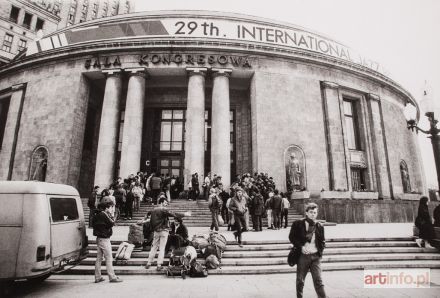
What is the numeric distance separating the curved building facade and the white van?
1262 centimetres

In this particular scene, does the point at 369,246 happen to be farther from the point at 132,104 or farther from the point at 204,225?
the point at 132,104

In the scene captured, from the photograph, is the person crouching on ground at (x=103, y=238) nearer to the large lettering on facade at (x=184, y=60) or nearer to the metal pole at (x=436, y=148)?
the metal pole at (x=436, y=148)

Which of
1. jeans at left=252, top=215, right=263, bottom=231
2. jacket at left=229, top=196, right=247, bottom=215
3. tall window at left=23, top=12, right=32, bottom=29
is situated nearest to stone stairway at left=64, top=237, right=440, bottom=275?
jacket at left=229, top=196, right=247, bottom=215

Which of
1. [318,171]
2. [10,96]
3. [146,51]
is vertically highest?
[146,51]

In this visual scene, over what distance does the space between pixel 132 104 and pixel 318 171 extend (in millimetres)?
13915

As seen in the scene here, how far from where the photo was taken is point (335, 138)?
2058 centimetres

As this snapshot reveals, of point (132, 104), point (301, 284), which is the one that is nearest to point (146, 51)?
point (132, 104)

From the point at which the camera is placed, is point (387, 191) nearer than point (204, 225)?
No

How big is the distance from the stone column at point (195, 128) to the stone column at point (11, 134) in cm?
1323

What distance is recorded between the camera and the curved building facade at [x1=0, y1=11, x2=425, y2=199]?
62.8 ft

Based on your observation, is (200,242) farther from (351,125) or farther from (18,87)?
(18,87)

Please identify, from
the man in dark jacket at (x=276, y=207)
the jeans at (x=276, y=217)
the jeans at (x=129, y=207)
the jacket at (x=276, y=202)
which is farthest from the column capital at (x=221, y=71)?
the jeans at (x=276, y=217)

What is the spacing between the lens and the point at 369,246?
344 inches

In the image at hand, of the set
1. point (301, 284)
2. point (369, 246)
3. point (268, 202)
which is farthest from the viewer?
point (268, 202)
